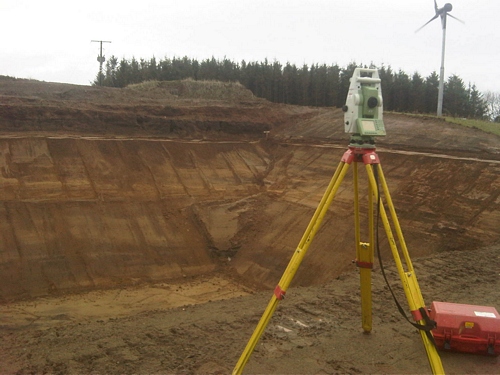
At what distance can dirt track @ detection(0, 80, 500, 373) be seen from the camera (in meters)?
6.66

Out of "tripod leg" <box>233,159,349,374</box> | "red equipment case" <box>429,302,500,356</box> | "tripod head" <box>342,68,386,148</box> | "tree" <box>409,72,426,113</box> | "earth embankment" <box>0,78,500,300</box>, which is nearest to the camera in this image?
"tripod leg" <box>233,159,349,374</box>

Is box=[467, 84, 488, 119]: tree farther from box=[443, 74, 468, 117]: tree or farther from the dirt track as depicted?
the dirt track

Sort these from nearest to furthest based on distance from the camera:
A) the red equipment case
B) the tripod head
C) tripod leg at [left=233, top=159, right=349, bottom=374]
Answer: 1. tripod leg at [left=233, top=159, right=349, bottom=374]
2. the tripod head
3. the red equipment case

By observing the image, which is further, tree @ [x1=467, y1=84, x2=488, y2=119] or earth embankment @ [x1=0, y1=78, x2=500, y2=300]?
tree @ [x1=467, y1=84, x2=488, y2=119]

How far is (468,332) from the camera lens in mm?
6039

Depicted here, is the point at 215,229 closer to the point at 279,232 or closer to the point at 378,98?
the point at 279,232

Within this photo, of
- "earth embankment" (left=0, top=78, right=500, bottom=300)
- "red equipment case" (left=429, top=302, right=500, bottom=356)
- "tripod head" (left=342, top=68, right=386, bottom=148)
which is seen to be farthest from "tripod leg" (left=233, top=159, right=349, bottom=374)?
"earth embankment" (left=0, top=78, right=500, bottom=300)

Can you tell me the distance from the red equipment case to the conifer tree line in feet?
102

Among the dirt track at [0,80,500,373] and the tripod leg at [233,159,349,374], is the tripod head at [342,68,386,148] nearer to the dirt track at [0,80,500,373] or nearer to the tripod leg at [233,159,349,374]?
the tripod leg at [233,159,349,374]

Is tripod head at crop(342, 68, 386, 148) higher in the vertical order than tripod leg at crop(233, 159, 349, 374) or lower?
higher

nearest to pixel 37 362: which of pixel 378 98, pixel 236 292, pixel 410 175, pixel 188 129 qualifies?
pixel 378 98

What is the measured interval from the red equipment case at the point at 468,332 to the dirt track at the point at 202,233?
0.16m

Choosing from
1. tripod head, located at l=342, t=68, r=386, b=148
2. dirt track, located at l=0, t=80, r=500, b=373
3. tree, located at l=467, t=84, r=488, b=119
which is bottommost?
dirt track, located at l=0, t=80, r=500, b=373

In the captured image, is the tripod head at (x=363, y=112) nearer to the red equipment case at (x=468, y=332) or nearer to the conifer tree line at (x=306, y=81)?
the red equipment case at (x=468, y=332)
